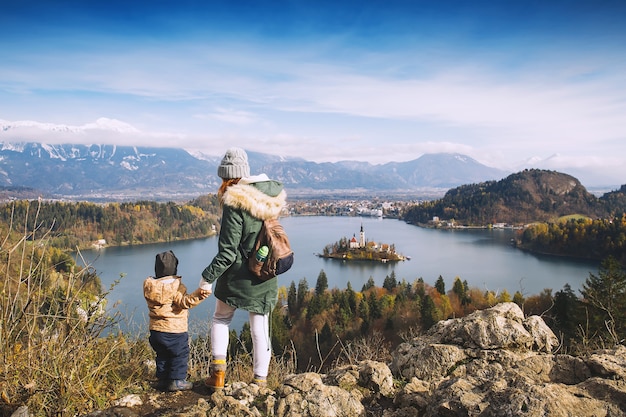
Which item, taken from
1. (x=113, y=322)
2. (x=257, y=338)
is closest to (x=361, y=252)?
(x=257, y=338)

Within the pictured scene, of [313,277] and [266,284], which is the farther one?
[313,277]

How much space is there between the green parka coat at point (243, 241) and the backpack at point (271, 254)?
3 cm

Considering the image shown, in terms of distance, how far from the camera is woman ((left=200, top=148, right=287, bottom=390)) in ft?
6.97

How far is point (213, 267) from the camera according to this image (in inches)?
82.7

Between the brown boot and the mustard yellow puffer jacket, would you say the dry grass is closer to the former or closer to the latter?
the mustard yellow puffer jacket

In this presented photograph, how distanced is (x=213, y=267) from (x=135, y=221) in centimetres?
5771

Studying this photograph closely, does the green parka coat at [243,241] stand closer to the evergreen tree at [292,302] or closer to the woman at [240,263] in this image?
the woman at [240,263]

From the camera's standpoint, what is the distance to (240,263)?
2.18 metres

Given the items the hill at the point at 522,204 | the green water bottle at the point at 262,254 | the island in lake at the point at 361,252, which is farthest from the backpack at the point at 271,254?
the hill at the point at 522,204

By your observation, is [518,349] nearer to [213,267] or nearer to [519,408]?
[519,408]

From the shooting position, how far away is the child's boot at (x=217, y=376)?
215 centimetres

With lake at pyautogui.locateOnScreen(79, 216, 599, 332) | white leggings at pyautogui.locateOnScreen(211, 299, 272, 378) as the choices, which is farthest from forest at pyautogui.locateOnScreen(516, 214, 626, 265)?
white leggings at pyautogui.locateOnScreen(211, 299, 272, 378)

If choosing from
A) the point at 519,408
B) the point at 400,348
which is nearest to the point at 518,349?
the point at 400,348

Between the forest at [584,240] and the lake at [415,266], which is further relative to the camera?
the forest at [584,240]
